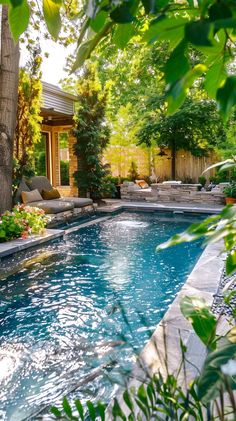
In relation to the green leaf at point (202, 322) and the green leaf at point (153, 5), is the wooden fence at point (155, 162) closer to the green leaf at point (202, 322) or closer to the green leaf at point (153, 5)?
the green leaf at point (202, 322)

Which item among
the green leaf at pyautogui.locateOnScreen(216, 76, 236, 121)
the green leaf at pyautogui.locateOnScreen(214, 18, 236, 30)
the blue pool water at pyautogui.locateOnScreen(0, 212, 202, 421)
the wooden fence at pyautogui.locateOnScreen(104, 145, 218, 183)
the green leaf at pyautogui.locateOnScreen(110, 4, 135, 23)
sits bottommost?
the blue pool water at pyautogui.locateOnScreen(0, 212, 202, 421)

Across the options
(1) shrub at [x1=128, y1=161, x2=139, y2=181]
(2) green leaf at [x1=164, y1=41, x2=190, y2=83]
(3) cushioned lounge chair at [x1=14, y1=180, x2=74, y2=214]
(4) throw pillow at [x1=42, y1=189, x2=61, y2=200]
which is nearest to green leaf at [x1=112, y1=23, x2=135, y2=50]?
(2) green leaf at [x1=164, y1=41, x2=190, y2=83]

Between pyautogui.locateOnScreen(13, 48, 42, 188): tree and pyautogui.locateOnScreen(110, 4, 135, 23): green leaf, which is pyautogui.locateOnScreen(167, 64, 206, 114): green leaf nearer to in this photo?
pyautogui.locateOnScreen(110, 4, 135, 23): green leaf

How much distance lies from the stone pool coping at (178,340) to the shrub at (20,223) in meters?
3.54

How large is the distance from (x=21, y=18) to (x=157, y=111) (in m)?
16.4

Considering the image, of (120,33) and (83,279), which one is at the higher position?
(120,33)

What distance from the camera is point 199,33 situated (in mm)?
395

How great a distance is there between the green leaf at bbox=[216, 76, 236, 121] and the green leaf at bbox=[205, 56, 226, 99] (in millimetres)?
87

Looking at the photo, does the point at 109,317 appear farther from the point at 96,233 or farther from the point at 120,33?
the point at 96,233

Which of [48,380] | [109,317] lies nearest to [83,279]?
[109,317]

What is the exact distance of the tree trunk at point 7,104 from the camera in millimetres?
7254

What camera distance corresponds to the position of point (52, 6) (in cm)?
62

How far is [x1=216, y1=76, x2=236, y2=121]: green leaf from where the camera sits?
491 mm

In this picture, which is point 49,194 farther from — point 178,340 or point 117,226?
point 178,340
